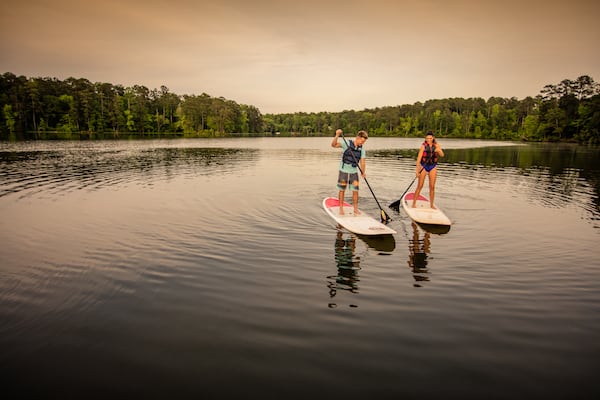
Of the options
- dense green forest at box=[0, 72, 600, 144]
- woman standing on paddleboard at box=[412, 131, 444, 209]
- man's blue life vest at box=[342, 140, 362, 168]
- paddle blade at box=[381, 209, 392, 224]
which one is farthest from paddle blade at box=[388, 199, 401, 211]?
dense green forest at box=[0, 72, 600, 144]

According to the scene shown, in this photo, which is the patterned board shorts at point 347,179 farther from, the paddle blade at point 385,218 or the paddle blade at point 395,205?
the paddle blade at point 395,205

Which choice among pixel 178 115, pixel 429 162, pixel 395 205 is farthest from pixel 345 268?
pixel 178 115

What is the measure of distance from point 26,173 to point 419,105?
183 m

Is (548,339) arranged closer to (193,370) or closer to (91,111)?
(193,370)

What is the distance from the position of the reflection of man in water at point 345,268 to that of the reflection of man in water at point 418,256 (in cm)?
117

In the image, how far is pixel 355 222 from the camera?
8.97 m

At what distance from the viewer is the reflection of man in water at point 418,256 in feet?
20.1

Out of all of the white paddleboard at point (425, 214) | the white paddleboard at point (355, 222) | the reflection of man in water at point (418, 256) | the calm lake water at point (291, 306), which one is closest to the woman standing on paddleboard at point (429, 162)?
the white paddleboard at point (425, 214)

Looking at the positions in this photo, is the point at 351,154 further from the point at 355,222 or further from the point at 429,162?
the point at 429,162

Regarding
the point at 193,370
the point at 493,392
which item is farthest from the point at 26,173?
the point at 493,392

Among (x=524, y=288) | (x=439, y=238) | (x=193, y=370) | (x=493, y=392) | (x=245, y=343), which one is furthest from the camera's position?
(x=439, y=238)

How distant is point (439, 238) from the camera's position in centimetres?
845

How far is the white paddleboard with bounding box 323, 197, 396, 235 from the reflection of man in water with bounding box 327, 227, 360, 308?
35 centimetres

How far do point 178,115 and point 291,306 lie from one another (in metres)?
132
